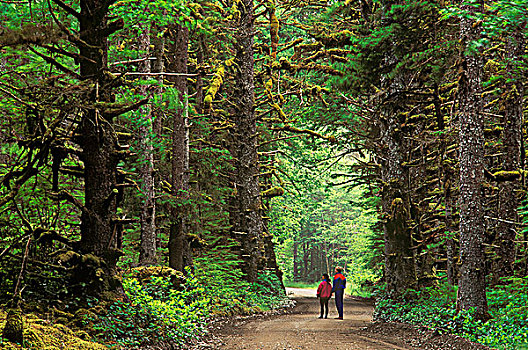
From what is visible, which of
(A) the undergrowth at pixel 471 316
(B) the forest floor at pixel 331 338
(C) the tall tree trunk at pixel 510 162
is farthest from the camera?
(C) the tall tree trunk at pixel 510 162

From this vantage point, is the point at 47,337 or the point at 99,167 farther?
the point at 99,167

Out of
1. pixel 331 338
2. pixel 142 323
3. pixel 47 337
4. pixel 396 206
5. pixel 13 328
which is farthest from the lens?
pixel 396 206

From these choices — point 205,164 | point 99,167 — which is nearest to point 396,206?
point 205,164

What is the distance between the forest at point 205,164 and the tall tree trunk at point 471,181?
0.11ft

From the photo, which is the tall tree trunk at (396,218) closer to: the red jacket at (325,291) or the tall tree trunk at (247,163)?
the red jacket at (325,291)

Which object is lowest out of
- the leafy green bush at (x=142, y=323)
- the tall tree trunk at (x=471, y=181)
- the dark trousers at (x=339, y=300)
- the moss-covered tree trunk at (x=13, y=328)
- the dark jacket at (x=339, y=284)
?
the dark trousers at (x=339, y=300)

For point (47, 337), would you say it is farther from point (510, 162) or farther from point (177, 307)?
point (510, 162)

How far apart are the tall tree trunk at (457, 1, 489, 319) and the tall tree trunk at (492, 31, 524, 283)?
1560 mm

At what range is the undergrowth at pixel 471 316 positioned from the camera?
27.4 feet

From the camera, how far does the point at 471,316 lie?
950cm

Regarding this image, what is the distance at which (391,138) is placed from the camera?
13906mm

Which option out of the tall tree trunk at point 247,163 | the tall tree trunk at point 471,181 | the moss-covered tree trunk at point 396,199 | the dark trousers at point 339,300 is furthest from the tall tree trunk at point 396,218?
the tall tree trunk at point 247,163

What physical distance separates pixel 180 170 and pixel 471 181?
8.84 metres

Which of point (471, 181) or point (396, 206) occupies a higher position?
point (471, 181)
